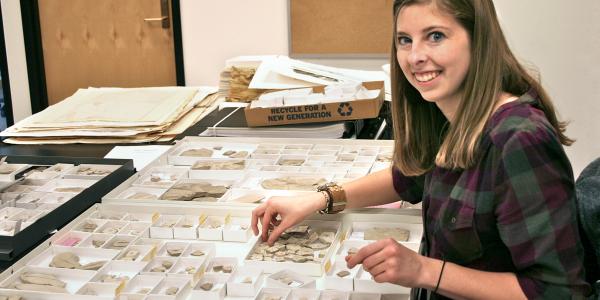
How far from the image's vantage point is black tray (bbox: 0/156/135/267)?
1.32m

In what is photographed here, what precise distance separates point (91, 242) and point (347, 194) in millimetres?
550

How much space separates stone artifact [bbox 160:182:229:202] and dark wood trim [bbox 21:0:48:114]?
313 centimetres

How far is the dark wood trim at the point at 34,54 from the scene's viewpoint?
4355mm

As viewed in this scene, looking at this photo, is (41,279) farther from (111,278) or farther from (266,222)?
(266,222)

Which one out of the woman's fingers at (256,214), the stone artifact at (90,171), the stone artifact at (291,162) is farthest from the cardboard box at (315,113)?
the woman's fingers at (256,214)

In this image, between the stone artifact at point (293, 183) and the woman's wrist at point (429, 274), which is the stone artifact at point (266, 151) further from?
the woman's wrist at point (429, 274)

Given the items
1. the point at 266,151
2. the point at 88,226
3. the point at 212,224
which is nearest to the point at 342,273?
the point at 212,224

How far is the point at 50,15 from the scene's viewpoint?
4.36 metres

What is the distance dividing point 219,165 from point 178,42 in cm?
250

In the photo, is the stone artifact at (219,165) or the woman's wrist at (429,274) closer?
the woman's wrist at (429,274)

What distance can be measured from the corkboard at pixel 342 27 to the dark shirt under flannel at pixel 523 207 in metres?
2.82

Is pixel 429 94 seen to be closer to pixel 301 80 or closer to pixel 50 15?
pixel 301 80

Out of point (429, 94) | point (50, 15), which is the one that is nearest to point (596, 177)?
point (429, 94)

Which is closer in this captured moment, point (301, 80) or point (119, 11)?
point (301, 80)
